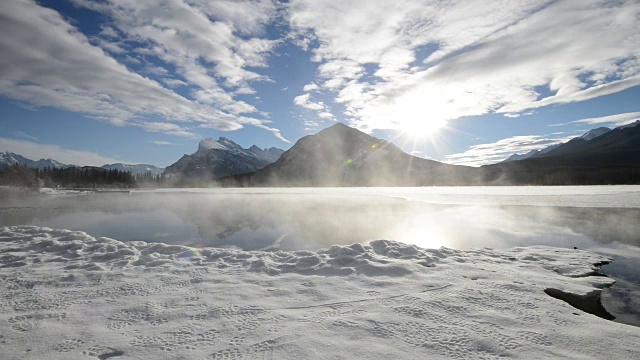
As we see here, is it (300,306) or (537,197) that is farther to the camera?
(537,197)

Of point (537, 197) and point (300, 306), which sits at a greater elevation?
point (537, 197)

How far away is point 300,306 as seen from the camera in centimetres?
962

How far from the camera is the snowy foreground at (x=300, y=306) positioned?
23.5ft

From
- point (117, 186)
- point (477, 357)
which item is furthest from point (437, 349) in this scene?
point (117, 186)

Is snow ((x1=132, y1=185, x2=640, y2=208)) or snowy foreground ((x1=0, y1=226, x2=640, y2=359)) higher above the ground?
snow ((x1=132, y1=185, x2=640, y2=208))

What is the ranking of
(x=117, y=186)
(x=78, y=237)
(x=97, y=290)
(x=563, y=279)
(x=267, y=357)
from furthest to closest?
(x=117, y=186)
(x=78, y=237)
(x=563, y=279)
(x=97, y=290)
(x=267, y=357)

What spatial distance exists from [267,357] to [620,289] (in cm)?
1378

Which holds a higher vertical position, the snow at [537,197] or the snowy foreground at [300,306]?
the snow at [537,197]

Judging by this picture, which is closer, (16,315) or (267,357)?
(267,357)

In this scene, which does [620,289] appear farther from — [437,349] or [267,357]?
[267,357]

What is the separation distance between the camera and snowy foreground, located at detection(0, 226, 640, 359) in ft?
23.5

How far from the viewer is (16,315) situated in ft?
28.8

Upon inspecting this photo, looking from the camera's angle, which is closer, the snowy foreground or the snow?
the snowy foreground

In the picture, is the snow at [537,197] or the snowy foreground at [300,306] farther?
the snow at [537,197]
